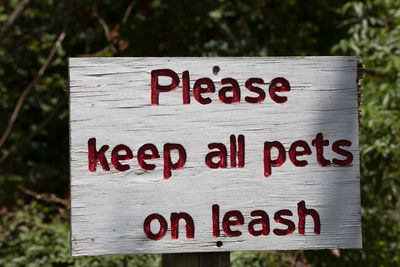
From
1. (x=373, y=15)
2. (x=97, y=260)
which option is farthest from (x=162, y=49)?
(x=97, y=260)

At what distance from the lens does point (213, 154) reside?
53.6 inches

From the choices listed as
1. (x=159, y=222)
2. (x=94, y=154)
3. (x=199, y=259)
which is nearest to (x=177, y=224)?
(x=159, y=222)

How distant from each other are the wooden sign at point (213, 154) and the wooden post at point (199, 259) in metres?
0.10

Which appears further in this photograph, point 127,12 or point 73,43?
point 73,43

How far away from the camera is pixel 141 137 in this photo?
4.39 ft

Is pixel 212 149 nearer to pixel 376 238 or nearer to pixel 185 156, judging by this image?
pixel 185 156

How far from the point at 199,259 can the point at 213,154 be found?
32 centimetres

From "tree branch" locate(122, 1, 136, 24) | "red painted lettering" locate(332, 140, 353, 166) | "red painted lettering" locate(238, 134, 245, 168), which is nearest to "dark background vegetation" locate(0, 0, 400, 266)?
"tree branch" locate(122, 1, 136, 24)

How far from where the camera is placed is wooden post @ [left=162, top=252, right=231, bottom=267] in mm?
1445

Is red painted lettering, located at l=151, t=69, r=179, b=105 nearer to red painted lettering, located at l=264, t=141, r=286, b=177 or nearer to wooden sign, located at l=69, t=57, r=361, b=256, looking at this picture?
wooden sign, located at l=69, t=57, r=361, b=256

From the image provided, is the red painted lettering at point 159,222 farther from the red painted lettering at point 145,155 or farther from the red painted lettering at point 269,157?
the red painted lettering at point 269,157

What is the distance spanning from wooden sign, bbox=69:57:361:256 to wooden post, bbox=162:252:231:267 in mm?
100

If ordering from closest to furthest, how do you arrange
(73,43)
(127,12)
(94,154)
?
(94,154)
(127,12)
(73,43)

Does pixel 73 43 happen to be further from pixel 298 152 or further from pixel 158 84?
pixel 298 152
